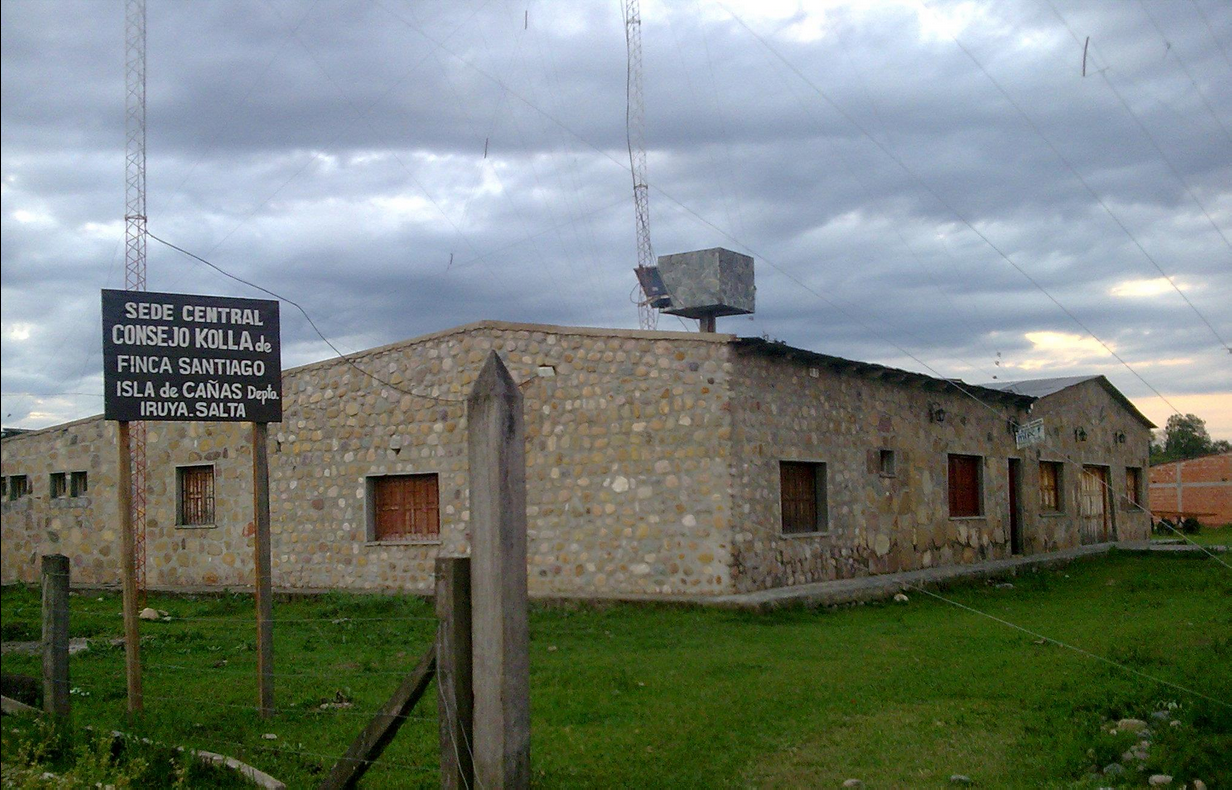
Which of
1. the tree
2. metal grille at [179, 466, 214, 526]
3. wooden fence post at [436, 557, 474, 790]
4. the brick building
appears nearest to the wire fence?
wooden fence post at [436, 557, 474, 790]

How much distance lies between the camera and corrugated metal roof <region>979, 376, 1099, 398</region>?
2349 cm

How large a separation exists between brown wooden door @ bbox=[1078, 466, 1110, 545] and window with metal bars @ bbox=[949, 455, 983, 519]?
19.4 feet

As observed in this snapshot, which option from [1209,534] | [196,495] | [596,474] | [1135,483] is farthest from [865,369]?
[1209,534]

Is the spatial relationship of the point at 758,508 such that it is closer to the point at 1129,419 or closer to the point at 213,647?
the point at 213,647

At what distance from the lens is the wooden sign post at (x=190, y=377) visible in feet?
26.2

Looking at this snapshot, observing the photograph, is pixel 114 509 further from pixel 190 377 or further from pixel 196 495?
pixel 190 377

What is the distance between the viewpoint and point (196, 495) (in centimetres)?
1953

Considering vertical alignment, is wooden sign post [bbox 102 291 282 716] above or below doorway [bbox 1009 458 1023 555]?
above

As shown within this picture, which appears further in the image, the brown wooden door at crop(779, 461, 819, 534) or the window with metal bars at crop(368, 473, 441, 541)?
the window with metal bars at crop(368, 473, 441, 541)

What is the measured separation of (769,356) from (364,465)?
22.1 feet

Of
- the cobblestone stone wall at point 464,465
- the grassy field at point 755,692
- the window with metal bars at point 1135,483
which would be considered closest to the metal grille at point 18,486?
the cobblestone stone wall at point 464,465

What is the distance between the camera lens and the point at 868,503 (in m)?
16.9

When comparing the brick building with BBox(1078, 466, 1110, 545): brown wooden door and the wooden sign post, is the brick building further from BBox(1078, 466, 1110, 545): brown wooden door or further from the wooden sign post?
the wooden sign post

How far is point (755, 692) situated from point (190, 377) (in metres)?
5.03
